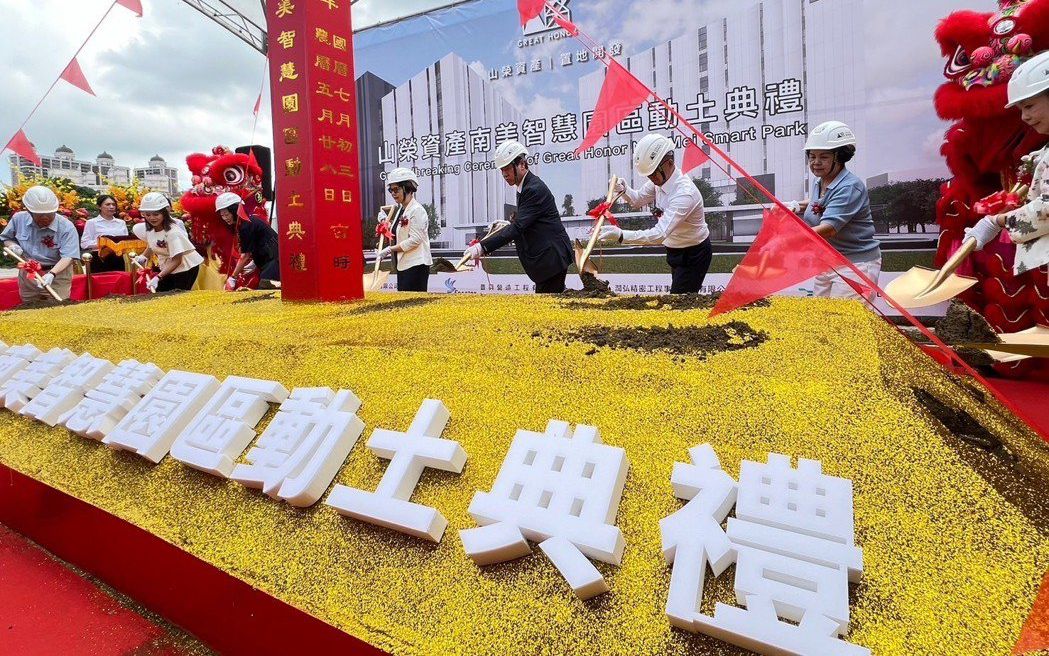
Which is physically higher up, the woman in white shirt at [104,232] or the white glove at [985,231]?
the woman in white shirt at [104,232]

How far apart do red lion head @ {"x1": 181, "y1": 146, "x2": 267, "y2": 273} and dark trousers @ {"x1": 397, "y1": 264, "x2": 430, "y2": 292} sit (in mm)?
1994

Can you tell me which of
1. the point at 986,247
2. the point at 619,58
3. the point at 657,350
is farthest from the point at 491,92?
the point at 657,350

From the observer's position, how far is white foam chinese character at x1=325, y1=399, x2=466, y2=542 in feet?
3.08

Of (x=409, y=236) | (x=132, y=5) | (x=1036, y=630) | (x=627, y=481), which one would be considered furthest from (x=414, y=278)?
(x=1036, y=630)

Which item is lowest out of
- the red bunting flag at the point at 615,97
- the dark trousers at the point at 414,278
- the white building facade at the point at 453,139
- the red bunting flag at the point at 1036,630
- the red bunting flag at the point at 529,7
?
the red bunting flag at the point at 1036,630

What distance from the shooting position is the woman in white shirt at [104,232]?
236 inches

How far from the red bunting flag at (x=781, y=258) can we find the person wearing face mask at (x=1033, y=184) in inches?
54.2

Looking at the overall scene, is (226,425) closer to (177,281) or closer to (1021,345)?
(1021,345)

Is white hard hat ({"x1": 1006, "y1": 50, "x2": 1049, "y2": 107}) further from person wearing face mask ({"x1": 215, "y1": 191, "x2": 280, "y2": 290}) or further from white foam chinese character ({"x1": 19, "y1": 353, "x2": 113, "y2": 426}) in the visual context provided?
person wearing face mask ({"x1": 215, "y1": 191, "x2": 280, "y2": 290})

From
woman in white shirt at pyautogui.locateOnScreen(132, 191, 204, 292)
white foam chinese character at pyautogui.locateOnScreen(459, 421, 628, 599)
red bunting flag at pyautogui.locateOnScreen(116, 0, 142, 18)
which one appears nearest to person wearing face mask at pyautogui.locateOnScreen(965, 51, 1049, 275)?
white foam chinese character at pyautogui.locateOnScreen(459, 421, 628, 599)

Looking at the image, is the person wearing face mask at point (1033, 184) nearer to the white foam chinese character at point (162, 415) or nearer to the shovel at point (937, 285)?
the shovel at point (937, 285)

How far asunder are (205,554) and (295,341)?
73 cm

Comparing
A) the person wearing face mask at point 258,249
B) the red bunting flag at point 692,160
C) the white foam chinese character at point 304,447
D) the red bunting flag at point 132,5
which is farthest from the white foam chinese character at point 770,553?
the person wearing face mask at point 258,249

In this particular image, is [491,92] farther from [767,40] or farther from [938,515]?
[938,515]
